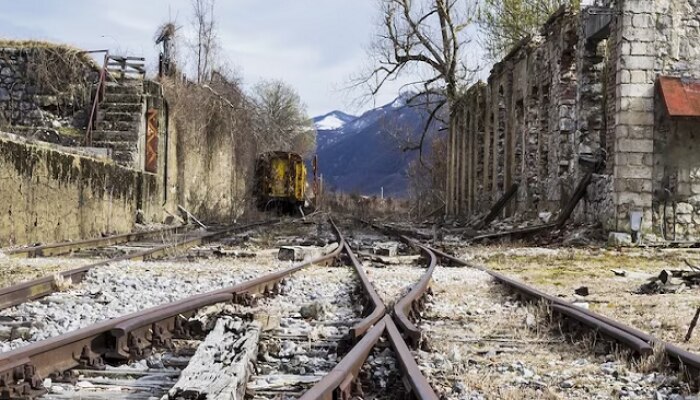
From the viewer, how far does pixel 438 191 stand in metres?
42.7

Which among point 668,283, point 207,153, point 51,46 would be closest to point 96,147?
point 51,46

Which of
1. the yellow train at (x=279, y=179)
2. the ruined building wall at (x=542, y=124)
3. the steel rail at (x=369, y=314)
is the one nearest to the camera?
the steel rail at (x=369, y=314)

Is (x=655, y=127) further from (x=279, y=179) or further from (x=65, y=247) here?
(x=279, y=179)

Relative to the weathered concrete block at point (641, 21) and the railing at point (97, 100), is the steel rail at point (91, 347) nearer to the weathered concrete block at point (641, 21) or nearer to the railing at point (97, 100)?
the weathered concrete block at point (641, 21)

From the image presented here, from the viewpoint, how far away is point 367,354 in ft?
14.2

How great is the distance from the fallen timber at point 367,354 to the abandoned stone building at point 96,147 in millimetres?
8721

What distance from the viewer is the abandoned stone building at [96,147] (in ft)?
44.3

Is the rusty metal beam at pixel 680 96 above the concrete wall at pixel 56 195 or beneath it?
above

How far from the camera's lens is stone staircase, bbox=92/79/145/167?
73.6ft

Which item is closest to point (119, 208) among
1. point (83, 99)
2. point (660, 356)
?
point (83, 99)

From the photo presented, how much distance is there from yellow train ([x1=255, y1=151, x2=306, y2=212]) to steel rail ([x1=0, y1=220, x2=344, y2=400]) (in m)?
30.8

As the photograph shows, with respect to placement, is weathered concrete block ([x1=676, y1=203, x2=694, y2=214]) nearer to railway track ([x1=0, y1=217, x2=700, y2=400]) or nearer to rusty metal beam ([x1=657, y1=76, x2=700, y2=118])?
rusty metal beam ([x1=657, y1=76, x2=700, y2=118])

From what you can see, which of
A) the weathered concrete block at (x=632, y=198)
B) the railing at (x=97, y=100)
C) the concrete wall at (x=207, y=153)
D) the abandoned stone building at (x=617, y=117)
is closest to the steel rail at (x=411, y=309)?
the weathered concrete block at (x=632, y=198)

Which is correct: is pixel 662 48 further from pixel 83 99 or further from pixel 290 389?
pixel 83 99
